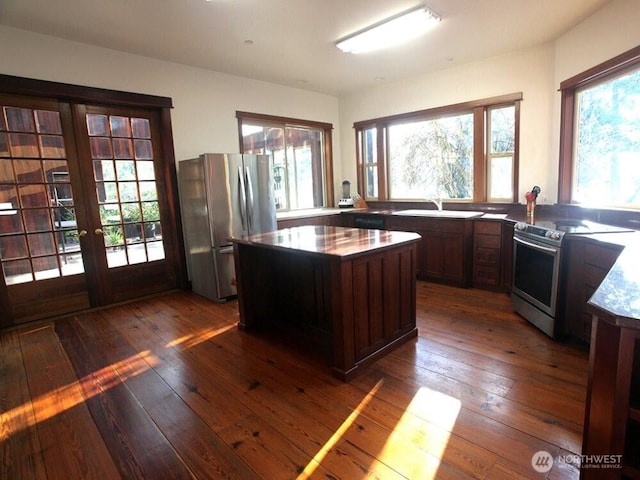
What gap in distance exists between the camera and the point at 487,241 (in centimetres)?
396

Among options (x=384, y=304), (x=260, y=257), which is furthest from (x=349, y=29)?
(x=384, y=304)

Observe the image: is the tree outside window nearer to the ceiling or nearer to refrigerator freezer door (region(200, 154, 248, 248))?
the ceiling

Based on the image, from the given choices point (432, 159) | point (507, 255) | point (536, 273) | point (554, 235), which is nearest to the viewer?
point (554, 235)

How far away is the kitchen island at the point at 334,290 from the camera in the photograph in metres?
2.26

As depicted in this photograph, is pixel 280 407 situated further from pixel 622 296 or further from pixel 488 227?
pixel 488 227

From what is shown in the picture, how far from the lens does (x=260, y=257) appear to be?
3156 millimetres

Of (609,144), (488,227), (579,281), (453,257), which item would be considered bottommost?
(453,257)

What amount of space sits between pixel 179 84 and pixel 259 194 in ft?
5.53

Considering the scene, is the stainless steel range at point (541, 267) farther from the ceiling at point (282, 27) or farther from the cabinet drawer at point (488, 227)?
the ceiling at point (282, 27)

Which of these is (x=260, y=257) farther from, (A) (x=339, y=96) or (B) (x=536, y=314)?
(A) (x=339, y=96)

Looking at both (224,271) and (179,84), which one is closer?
(224,271)

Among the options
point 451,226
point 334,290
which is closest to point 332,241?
point 334,290

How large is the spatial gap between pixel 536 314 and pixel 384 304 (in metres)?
1.40

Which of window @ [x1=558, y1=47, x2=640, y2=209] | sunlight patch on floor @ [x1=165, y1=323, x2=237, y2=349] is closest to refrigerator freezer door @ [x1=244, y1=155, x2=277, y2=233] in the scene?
sunlight patch on floor @ [x1=165, y1=323, x2=237, y2=349]
